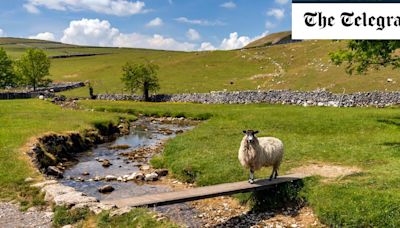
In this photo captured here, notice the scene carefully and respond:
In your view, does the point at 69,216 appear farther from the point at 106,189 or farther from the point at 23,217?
the point at 106,189

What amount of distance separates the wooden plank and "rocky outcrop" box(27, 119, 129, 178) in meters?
11.4

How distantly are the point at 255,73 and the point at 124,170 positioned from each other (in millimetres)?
76778

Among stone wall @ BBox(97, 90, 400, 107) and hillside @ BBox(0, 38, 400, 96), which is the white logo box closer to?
stone wall @ BBox(97, 90, 400, 107)

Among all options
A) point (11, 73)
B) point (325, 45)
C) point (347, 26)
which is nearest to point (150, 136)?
point (347, 26)

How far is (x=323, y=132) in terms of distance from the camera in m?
35.4

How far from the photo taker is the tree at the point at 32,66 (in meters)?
102

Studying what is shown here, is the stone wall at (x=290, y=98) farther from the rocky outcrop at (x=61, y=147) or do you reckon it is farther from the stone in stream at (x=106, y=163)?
the stone in stream at (x=106, y=163)

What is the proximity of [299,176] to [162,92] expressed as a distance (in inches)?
2816


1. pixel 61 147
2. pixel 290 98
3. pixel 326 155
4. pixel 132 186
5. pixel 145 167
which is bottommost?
pixel 132 186

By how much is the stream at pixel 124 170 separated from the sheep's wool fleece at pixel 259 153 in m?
3.69

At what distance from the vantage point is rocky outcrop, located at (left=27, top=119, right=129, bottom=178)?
28.0 m

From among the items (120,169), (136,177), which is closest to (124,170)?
(120,169)

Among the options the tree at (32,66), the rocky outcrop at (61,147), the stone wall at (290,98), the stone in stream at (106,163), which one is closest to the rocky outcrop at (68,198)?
the rocky outcrop at (61,147)

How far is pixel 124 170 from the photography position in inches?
1171
